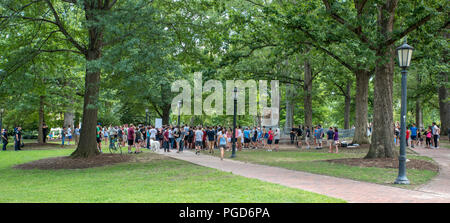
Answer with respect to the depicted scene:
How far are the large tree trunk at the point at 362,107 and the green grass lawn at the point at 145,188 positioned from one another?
1494 centimetres

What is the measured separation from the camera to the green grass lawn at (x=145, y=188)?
7828 millimetres

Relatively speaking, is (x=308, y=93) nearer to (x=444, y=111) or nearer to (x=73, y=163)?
(x=444, y=111)

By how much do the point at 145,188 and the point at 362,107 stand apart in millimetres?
19065

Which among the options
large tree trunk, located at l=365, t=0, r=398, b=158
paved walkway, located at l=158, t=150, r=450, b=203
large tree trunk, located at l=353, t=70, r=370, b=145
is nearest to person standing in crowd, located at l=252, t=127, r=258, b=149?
large tree trunk, located at l=353, t=70, r=370, b=145

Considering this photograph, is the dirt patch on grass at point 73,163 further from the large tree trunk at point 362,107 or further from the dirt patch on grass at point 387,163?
the large tree trunk at point 362,107

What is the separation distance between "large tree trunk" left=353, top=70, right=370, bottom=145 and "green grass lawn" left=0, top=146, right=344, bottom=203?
1494 centimetres

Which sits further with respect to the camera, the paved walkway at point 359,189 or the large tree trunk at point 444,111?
the large tree trunk at point 444,111

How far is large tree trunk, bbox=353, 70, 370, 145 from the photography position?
940 inches

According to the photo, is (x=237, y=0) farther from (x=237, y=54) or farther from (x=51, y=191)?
(x=51, y=191)

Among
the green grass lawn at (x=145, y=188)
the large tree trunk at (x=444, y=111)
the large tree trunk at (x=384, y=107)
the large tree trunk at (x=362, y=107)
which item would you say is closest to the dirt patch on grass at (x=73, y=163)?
the green grass lawn at (x=145, y=188)

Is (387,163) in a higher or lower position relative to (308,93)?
lower

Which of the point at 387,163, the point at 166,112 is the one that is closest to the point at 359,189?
the point at 387,163

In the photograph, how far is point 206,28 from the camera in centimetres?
1719

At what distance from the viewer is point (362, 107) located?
24.5 meters
